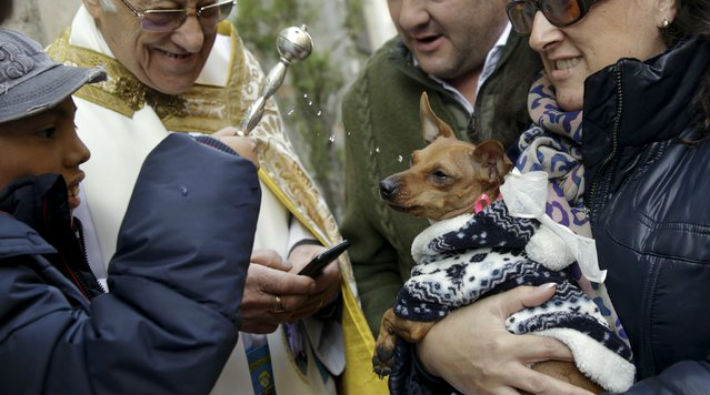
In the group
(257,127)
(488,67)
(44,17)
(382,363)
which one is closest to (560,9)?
(488,67)

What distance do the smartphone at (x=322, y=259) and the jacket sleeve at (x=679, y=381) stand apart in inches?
35.6

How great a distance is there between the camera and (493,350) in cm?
215

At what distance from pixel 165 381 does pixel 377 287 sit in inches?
57.4

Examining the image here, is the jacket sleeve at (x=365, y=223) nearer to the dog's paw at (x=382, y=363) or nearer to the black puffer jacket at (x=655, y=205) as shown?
the dog's paw at (x=382, y=363)

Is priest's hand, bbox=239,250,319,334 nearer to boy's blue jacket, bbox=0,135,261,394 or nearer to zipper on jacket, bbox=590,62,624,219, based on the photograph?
boy's blue jacket, bbox=0,135,261,394

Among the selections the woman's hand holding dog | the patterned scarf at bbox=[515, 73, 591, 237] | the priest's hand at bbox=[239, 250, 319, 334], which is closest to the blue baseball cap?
the priest's hand at bbox=[239, 250, 319, 334]

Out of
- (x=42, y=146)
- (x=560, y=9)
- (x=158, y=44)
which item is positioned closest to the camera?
(x=42, y=146)

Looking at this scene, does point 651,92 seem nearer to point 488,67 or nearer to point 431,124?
point 431,124

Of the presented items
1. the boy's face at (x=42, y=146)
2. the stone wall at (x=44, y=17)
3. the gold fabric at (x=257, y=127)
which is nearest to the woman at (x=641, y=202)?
the gold fabric at (x=257, y=127)

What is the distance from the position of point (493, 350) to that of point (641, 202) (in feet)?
1.64

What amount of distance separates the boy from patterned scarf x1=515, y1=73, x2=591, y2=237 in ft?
2.74

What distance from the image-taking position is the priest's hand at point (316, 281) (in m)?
2.77

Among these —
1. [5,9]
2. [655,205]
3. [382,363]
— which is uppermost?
[5,9]

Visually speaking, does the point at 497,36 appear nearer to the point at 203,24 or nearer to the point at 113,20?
the point at 203,24
